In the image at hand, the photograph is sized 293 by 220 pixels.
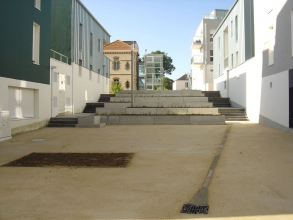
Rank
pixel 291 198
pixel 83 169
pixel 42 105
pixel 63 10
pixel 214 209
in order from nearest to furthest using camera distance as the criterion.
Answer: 1. pixel 214 209
2. pixel 291 198
3. pixel 83 169
4. pixel 42 105
5. pixel 63 10

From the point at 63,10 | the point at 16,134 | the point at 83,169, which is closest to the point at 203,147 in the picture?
the point at 83,169

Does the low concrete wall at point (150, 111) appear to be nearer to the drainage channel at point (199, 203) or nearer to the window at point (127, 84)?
the drainage channel at point (199, 203)

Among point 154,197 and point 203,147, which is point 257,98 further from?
point 154,197

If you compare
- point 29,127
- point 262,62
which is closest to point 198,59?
point 262,62

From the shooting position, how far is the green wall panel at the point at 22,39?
11219 millimetres

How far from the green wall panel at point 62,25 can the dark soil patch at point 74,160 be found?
42.2 ft

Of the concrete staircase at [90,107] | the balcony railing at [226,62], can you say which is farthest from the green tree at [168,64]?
the concrete staircase at [90,107]

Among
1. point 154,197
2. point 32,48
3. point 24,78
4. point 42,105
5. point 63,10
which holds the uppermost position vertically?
point 63,10

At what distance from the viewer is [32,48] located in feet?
45.2

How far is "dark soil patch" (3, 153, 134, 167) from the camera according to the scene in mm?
6602

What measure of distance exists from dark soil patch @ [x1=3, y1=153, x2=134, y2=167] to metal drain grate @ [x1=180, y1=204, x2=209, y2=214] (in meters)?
2.81

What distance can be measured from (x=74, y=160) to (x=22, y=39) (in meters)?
7.66

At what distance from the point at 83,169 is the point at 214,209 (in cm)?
312

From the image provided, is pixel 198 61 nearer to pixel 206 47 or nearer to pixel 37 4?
pixel 206 47
